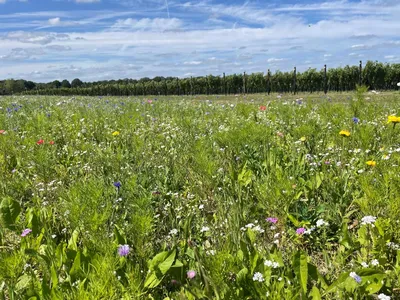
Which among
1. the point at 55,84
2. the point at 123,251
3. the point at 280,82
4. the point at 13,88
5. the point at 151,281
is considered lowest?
the point at 151,281

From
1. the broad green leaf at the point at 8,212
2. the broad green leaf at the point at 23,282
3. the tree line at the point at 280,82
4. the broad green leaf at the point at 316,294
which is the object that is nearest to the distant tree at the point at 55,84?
the tree line at the point at 280,82

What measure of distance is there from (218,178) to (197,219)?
26.4 inches

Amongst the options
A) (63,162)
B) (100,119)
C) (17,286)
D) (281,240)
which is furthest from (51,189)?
(100,119)

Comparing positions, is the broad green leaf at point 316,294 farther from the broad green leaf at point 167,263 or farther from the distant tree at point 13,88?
the distant tree at point 13,88

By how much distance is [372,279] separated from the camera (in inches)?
67.1

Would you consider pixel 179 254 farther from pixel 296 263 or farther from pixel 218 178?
pixel 218 178

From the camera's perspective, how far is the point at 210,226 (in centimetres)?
228

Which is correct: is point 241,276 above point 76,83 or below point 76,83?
below

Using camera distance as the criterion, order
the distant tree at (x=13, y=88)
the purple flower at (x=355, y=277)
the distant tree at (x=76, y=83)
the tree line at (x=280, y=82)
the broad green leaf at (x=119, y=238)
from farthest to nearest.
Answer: the distant tree at (x=76, y=83), the distant tree at (x=13, y=88), the tree line at (x=280, y=82), the broad green leaf at (x=119, y=238), the purple flower at (x=355, y=277)

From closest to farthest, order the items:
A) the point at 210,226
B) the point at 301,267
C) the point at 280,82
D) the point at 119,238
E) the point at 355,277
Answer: the point at 355,277 < the point at 301,267 < the point at 119,238 < the point at 210,226 < the point at 280,82

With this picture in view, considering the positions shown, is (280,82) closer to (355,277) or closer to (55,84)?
(355,277)

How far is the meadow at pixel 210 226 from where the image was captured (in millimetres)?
1725

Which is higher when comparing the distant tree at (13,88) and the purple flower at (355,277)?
the distant tree at (13,88)

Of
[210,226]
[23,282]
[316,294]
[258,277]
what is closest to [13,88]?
[23,282]
